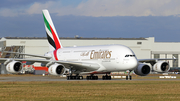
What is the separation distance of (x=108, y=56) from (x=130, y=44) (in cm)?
6517

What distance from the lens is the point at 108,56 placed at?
1703 inches

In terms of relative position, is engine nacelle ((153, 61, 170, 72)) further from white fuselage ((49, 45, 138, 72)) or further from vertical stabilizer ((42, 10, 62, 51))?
vertical stabilizer ((42, 10, 62, 51))

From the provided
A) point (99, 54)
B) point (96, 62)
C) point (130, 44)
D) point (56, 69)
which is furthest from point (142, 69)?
point (130, 44)

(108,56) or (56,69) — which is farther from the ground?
(108,56)

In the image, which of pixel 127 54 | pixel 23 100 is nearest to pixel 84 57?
pixel 127 54

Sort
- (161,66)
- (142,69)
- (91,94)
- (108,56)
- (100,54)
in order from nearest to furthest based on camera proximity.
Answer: (91,94)
(108,56)
(100,54)
(142,69)
(161,66)

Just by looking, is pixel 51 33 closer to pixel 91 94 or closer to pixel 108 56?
pixel 108 56

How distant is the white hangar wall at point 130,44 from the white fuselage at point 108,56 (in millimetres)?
53564

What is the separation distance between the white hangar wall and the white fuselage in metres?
53.6

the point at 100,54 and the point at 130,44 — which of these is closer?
the point at 100,54

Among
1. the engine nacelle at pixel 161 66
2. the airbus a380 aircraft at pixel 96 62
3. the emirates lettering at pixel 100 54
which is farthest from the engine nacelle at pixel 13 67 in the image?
the engine nacelle at pixel 161 66

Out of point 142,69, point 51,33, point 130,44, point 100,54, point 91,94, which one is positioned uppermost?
point 130,44

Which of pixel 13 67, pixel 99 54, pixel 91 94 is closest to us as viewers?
pixel 91 94

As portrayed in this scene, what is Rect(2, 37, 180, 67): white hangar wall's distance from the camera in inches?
4070
